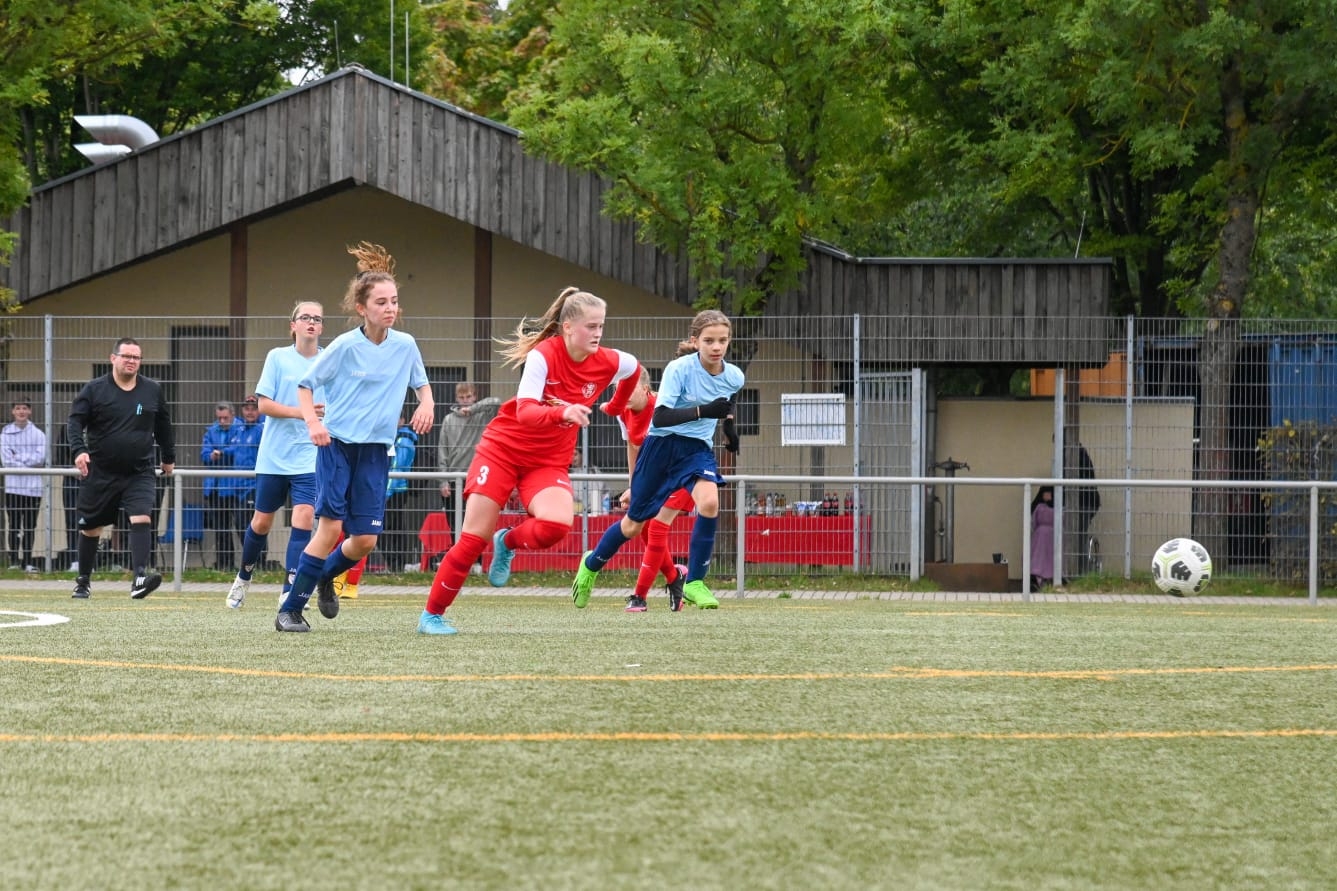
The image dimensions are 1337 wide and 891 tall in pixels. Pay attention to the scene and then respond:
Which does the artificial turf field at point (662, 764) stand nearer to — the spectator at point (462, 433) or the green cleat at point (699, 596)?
the green cleat at point (699, 596)

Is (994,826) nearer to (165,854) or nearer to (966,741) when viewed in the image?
(966,741)

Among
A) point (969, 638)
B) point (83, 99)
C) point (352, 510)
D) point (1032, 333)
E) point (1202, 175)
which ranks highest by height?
point (83, 99)

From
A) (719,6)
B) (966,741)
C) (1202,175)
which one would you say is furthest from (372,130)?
(966,741)

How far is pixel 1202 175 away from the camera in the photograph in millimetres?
24125

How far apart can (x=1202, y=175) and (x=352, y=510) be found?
17.5m

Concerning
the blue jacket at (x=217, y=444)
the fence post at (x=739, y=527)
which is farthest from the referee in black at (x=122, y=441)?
the fence post at (x=739, y=527)

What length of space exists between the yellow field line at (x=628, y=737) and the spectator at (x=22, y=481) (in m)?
12.8

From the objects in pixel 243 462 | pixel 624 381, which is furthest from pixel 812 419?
pixel 624 381

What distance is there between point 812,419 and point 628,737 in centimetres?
1283

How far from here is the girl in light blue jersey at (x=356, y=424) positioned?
30.4ft

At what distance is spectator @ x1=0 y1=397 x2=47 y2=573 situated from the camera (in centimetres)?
1752

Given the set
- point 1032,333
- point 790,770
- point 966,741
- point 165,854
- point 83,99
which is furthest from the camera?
point 83,99

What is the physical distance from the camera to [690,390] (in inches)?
465

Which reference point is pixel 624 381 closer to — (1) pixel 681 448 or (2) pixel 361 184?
(1) pixel 681 448
